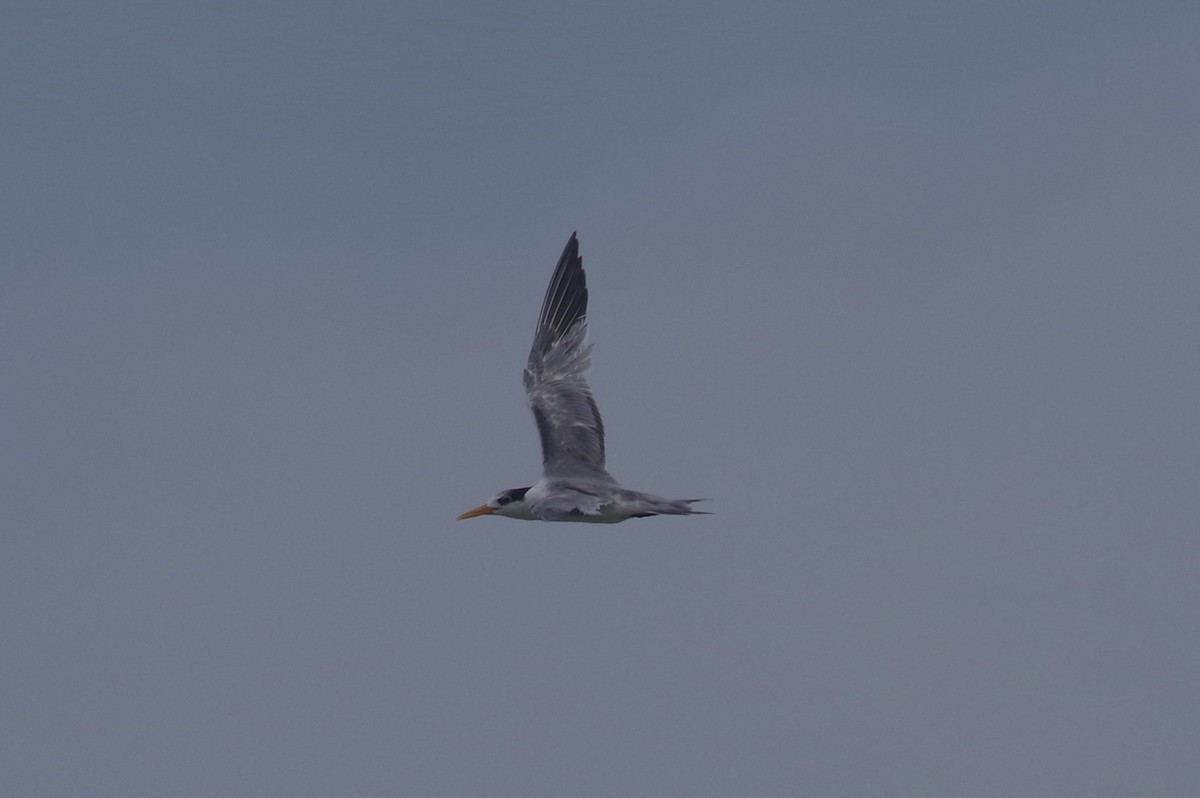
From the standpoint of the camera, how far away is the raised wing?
31.2 metres

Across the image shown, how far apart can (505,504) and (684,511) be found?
4.98 metres

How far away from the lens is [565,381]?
1297 inches

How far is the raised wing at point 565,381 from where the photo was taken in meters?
31.2

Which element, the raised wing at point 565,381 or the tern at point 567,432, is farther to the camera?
the raised wing at point 565,381

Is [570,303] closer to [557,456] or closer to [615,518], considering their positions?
[557,456]

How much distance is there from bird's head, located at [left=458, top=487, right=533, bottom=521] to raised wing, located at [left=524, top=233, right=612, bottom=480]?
747 millimetres

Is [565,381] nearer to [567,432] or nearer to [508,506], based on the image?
[567,432]

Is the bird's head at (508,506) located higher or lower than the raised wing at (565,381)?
lower

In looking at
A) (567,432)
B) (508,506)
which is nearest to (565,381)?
(567,432)

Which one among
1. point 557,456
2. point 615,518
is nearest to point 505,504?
Result: point 557,456

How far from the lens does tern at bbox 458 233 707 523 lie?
1106 inches

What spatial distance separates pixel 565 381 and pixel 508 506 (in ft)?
11.3

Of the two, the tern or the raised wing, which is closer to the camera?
the tern

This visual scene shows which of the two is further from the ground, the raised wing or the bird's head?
the raised wing
